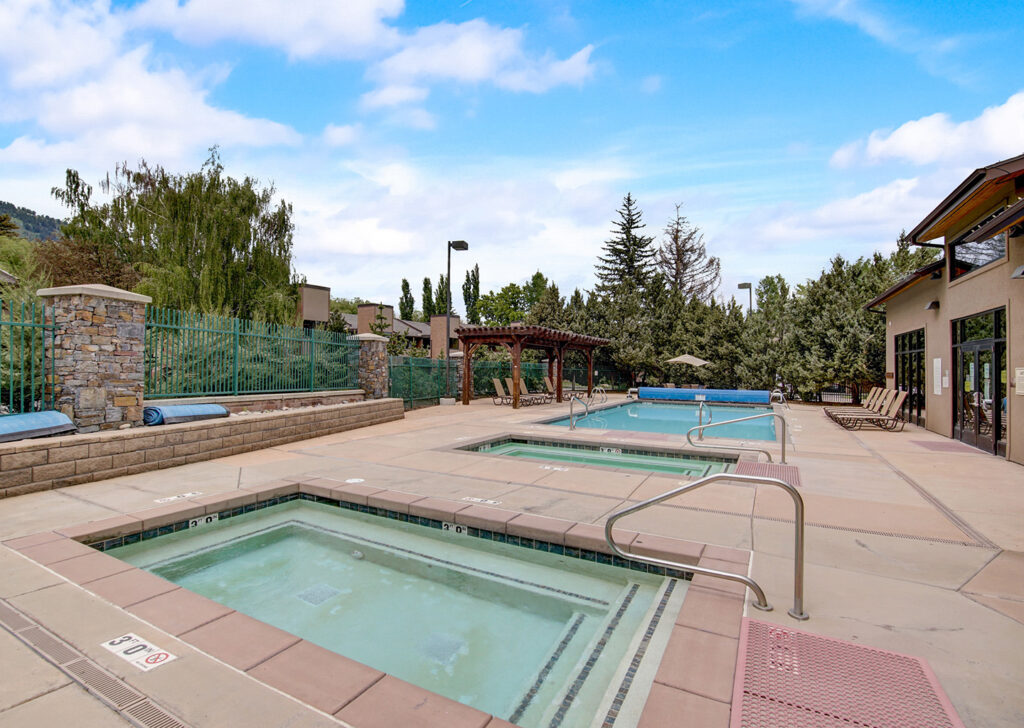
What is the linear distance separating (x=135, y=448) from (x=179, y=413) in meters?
1.88

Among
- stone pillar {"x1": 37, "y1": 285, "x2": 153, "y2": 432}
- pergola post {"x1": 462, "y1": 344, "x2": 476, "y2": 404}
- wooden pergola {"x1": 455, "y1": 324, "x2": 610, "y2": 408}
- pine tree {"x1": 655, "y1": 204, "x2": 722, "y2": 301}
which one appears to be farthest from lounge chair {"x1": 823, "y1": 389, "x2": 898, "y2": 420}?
pine tree {"x1": 655, "y1": 204, "x2": 722, "y2": 301}

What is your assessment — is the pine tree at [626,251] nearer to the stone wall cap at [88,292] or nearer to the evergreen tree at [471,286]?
the evergreen tree at [471,286]

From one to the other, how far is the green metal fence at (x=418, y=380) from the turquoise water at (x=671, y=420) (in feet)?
16.9

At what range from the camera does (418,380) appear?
672 inches

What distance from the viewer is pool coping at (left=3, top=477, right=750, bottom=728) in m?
2.18

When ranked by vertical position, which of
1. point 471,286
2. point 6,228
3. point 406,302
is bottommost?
point 6,228

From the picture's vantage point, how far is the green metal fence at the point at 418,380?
1595cm

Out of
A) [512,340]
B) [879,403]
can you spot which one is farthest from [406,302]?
[879,403]

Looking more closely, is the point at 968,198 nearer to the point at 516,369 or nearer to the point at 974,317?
the point at 974,317

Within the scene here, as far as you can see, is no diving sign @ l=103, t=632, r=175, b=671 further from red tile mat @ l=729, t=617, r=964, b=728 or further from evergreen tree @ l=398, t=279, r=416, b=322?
evergreen tree @ l=398, t=279, r=416, b=322

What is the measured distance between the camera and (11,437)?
19.0ft

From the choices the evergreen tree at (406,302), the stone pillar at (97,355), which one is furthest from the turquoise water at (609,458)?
the evergreen tree at (406,302)

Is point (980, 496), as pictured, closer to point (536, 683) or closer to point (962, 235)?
point (536, 683)

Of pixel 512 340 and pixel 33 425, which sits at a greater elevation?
pixel 512 340
